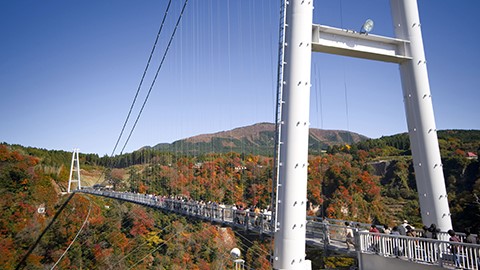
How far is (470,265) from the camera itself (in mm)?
6527

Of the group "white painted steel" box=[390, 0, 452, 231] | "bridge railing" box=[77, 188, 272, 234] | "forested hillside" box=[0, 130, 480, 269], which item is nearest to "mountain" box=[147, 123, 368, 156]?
"forested hillside" box=[0, 130, 480, 269]

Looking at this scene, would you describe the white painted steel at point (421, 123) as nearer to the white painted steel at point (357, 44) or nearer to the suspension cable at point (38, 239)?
the white painted steel at point (357, 44)

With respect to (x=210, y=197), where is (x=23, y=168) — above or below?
above

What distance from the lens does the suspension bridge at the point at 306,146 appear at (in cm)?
724

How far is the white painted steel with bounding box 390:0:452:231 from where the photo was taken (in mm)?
9391

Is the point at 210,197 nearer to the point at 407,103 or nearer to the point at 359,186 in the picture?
the point at 359,186

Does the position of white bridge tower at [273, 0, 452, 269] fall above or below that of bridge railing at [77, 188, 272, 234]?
above

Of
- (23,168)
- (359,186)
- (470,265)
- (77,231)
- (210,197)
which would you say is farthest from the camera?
(23,168)

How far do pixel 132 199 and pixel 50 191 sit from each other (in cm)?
2539

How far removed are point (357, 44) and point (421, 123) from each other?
255 cm

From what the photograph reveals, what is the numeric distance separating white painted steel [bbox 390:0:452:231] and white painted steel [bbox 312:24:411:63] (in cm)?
32

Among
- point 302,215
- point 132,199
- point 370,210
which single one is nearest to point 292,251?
point 302,215

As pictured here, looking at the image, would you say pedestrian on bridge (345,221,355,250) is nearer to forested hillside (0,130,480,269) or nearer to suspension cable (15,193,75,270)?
forested hillside (0,130,480,269)

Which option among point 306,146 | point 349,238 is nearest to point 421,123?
point 349,238
